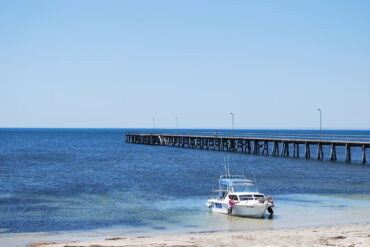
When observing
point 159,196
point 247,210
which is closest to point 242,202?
point 247,210

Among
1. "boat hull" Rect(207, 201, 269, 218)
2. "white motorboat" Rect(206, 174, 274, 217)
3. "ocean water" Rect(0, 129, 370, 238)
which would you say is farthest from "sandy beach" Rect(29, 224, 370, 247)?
"white motorboat" Rect(206, 174, 274, 217)

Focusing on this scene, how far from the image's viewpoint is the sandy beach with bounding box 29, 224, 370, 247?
18.8m

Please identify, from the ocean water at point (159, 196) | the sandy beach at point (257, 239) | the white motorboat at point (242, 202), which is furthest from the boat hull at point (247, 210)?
the sandy beach at point (257, 239)

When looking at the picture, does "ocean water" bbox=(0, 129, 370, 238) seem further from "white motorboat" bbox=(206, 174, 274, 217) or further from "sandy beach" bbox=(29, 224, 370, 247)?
"sandy beach" bbox=(29, 224, 370, 247)

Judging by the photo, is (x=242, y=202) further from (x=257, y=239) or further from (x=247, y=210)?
(x=257, y=239)

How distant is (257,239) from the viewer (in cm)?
1980

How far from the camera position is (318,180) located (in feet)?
145

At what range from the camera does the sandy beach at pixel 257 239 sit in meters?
18.8

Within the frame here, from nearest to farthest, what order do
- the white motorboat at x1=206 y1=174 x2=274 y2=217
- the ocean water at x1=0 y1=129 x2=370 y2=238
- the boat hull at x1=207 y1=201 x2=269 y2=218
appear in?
the ocean water at x1=0 y1=129 x2=370 y2=238 → the boat hull at x1=207 y1=201 x2=269 y2=218 → the white motorboat at x1=206 y1=174 x2=274 y2=217

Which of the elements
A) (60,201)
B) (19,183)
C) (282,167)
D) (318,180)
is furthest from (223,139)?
(60,201)

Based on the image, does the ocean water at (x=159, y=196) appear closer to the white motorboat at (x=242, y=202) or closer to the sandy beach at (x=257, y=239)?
the white motorboat at (x=242, y=202)

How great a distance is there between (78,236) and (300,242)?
936 cm

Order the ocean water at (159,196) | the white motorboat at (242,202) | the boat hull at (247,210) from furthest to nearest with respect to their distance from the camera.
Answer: the white motorboat at (242,202) → the boat hull at (247,210) → the ocean water at (159,196)

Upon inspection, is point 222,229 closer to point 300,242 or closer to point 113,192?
point 300,242
